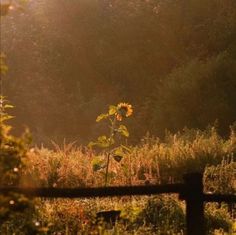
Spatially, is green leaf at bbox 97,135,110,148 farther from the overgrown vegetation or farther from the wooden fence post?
the wooden fence post

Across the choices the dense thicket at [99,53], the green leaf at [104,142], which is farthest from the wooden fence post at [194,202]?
the dense thicket at [99,53]

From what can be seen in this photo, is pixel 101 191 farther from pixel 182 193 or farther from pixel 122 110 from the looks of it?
pixel 122 110

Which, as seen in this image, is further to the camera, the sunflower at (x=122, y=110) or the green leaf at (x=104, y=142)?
the sunflower at (x=122, y=110)

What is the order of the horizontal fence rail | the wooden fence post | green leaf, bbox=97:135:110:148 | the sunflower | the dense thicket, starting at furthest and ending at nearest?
the dense thicket → the sunflower → green leaf, bbox=97:135:110:148 → the wooden fence post → the horizontal fence rail

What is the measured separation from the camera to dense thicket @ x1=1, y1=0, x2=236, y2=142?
25062 millimetres

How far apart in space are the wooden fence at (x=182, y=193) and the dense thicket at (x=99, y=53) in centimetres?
1709

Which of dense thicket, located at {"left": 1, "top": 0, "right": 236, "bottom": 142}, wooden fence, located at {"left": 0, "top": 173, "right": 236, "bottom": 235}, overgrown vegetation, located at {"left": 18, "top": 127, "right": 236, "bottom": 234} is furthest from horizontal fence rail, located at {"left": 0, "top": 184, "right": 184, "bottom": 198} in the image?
dense thicket, located at {"left": 1, "top": 0, "right": 236, "bottom": 142}

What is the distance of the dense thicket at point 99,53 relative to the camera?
2506cm

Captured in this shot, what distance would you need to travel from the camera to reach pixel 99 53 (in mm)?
26625

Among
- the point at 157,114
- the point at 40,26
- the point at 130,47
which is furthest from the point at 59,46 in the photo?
the point at 157,114

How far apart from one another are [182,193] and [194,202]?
152 mm

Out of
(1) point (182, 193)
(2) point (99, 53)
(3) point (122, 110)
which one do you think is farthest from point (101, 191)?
(2) point (99, 53)

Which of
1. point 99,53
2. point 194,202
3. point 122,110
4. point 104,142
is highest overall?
point 99,53

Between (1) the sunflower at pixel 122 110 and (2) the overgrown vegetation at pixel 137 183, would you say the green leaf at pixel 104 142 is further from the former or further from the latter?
(2) the overgrown vegetation at pixel 137 183
